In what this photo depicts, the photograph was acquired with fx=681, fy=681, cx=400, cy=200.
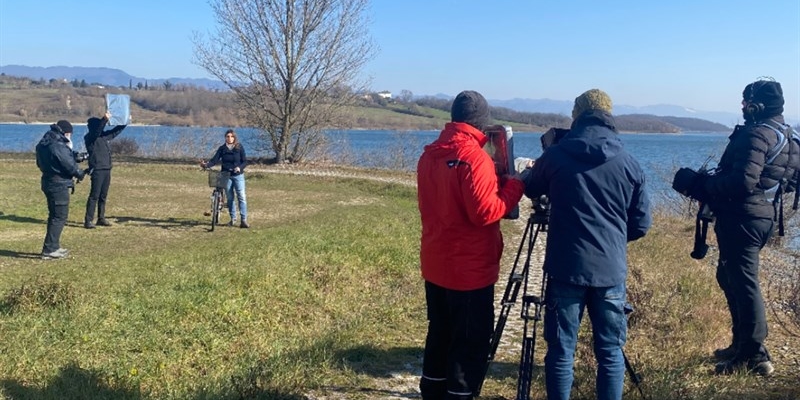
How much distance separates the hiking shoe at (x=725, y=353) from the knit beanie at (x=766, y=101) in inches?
74.1

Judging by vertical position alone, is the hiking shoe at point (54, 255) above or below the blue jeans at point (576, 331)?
below

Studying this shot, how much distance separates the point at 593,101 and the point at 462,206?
102 cm

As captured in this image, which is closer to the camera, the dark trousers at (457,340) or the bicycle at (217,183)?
the dark trousers at (457,340)

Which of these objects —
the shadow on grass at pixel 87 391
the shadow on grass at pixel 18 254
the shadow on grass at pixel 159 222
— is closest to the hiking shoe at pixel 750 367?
the shadow on grass at pixel 87 391

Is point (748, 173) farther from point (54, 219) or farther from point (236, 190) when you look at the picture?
point (236, 190)

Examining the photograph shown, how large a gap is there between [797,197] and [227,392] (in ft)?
15.4

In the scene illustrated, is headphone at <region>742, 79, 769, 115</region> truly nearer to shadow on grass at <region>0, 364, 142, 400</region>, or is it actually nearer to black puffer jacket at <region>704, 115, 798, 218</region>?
black puffer jacket at <region>704, 115, 798, 218</region>

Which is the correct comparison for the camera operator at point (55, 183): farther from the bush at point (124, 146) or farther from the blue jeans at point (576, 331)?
the bush at point (124, 146)

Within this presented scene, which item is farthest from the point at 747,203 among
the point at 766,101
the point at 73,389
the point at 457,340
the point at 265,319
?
the point at 73,389

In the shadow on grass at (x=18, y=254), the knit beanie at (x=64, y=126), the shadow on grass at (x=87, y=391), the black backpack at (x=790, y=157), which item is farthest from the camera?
the knit beanie at (x=64, y=126)

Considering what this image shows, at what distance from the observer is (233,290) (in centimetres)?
775

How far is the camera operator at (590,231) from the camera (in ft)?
13.1

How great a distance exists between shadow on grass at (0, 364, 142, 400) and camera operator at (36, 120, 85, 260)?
5496 mm

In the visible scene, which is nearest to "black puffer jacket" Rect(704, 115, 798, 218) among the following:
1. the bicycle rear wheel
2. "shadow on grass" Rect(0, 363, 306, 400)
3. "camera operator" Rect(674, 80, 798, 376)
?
"camera operator" Rect(674, 80, 798, 376)
